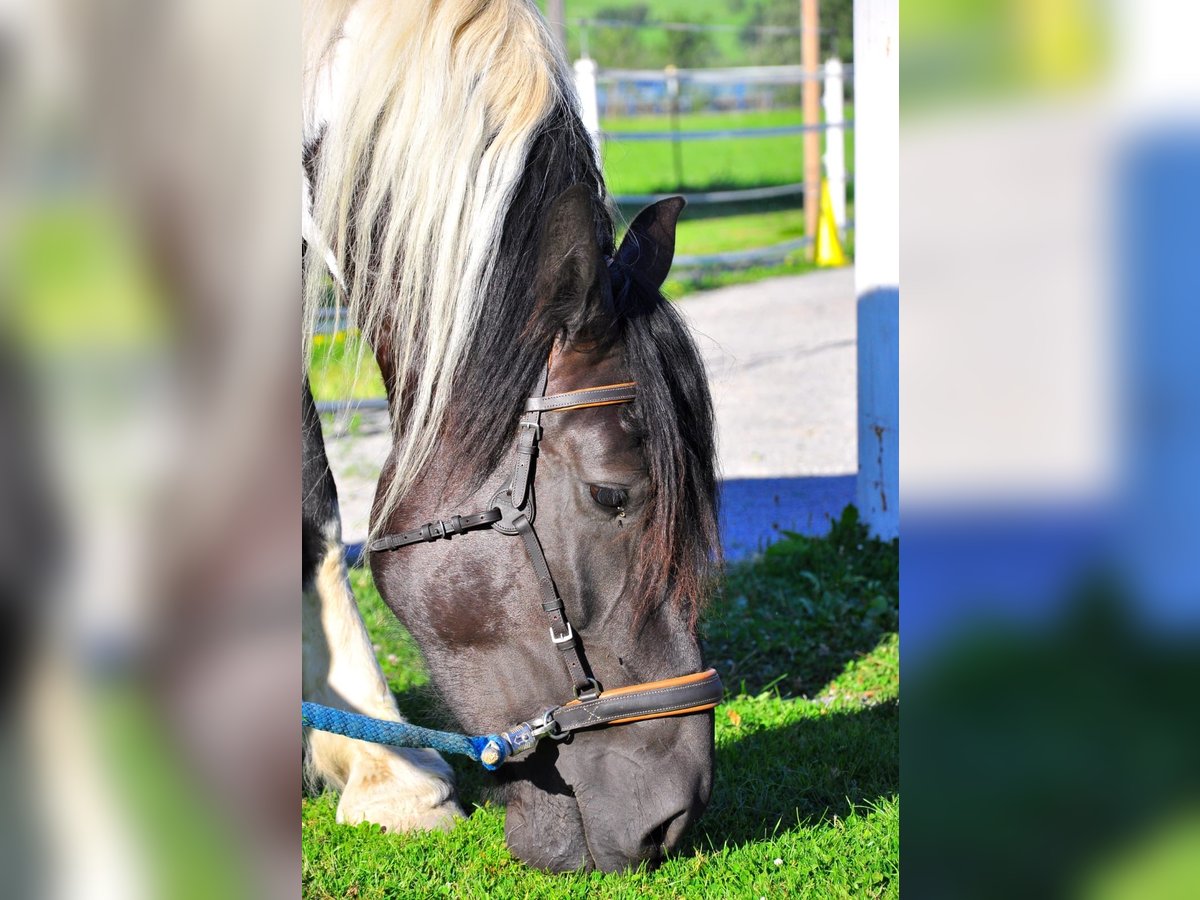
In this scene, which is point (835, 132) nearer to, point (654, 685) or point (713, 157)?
point (713, 157)

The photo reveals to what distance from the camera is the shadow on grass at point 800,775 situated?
9.97 ft

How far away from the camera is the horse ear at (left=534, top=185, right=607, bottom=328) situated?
2.31 meters

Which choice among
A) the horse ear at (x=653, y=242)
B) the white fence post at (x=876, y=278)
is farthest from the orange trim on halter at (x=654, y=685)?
the white fence post at (x=876, y=278)

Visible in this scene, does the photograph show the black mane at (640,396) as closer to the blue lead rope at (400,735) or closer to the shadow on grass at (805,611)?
the blue lead rope at (400,735)

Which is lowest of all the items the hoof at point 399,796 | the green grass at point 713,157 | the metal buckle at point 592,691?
the hoof at point 399,796

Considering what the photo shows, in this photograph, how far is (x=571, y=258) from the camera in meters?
2.35

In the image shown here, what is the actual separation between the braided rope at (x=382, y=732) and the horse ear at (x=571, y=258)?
91 centimetres

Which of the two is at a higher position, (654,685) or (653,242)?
(653,242)

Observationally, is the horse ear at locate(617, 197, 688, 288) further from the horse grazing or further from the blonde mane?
the blonde mane

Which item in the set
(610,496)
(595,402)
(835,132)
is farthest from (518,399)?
(835,132)

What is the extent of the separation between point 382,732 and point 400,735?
69 mm

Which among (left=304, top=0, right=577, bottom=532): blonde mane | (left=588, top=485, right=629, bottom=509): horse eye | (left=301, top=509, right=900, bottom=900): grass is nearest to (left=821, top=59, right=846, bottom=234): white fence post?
(left=301, top=509, right=900, bottom=900): grass
